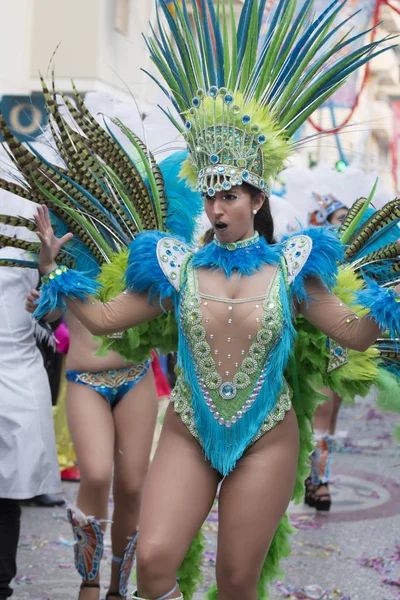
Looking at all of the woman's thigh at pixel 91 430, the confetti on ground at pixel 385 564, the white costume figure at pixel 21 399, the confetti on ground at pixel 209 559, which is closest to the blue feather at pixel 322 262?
the woman's thigh at pixel 91 430

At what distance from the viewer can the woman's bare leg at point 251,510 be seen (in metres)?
3.14

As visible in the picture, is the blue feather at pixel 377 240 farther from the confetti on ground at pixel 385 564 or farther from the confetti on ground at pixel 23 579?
the confetti on ground at pixel 23 579

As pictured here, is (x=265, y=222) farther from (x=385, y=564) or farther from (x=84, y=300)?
(x=385, y=564)

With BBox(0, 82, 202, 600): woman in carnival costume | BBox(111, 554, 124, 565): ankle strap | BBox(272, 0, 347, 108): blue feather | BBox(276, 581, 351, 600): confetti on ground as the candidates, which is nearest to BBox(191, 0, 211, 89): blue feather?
BBox(272, 0, 347, 108): blue feather

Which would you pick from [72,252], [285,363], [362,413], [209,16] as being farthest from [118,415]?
[362,413]

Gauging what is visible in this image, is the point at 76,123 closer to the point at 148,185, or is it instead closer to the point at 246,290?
the point at 148,185

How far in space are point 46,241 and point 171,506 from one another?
37.9 inches

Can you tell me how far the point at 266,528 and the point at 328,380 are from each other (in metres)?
0.65

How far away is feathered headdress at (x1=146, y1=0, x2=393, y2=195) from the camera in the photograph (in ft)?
10.9

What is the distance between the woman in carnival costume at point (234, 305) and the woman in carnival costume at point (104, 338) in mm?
276

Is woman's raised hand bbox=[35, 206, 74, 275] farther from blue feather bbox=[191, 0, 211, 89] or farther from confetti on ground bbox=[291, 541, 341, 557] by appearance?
confetti on ground bbox=[291, 541, 341, 557]

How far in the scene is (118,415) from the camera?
442 cm

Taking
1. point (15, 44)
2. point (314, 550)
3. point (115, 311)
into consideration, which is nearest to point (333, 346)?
point (115, 311)

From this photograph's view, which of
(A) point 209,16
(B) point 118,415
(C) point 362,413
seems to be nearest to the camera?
(A) point 209,16
